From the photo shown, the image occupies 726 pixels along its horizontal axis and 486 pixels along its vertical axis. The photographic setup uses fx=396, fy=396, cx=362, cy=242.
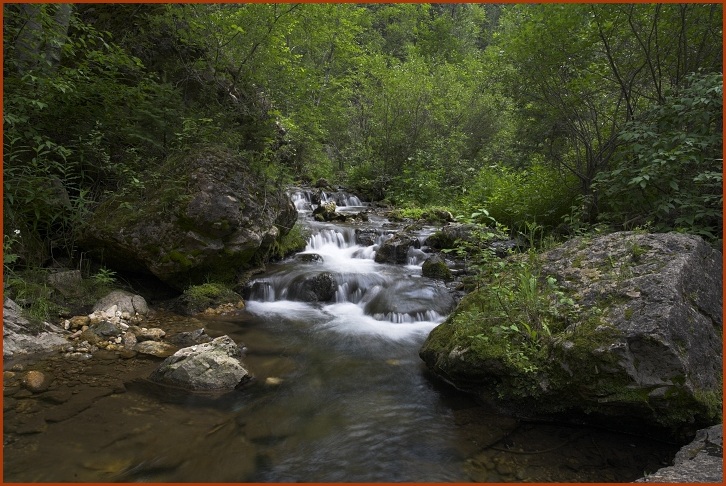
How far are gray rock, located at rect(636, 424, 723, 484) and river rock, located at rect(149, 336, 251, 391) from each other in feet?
12.5

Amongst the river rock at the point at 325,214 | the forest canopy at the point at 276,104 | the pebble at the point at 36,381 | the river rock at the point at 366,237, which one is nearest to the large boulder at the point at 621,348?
the forest canopy at the point at 276,104

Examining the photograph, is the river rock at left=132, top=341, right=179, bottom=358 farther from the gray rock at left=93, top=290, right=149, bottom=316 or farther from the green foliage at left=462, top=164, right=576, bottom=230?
the green foliage at left=462, top=164, right=576, bottom=230

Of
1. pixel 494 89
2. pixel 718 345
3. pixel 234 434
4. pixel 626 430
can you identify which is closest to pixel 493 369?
pixel 626 430

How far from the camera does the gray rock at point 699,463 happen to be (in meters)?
2.61

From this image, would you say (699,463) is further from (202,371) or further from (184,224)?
(184,224)

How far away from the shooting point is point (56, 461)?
3078 mm

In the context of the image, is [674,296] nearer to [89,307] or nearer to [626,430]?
[626,430]

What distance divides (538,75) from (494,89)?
85.1 inches

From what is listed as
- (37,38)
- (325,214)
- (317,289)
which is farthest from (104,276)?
(325,214)

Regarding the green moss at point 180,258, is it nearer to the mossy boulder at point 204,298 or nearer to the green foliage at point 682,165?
the mossy boulder at point 204,298

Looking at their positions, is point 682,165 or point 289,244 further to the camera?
point 289,244

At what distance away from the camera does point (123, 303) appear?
602 cm

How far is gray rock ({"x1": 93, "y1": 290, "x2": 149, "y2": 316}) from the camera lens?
586cm

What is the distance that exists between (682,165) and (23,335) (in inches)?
349
